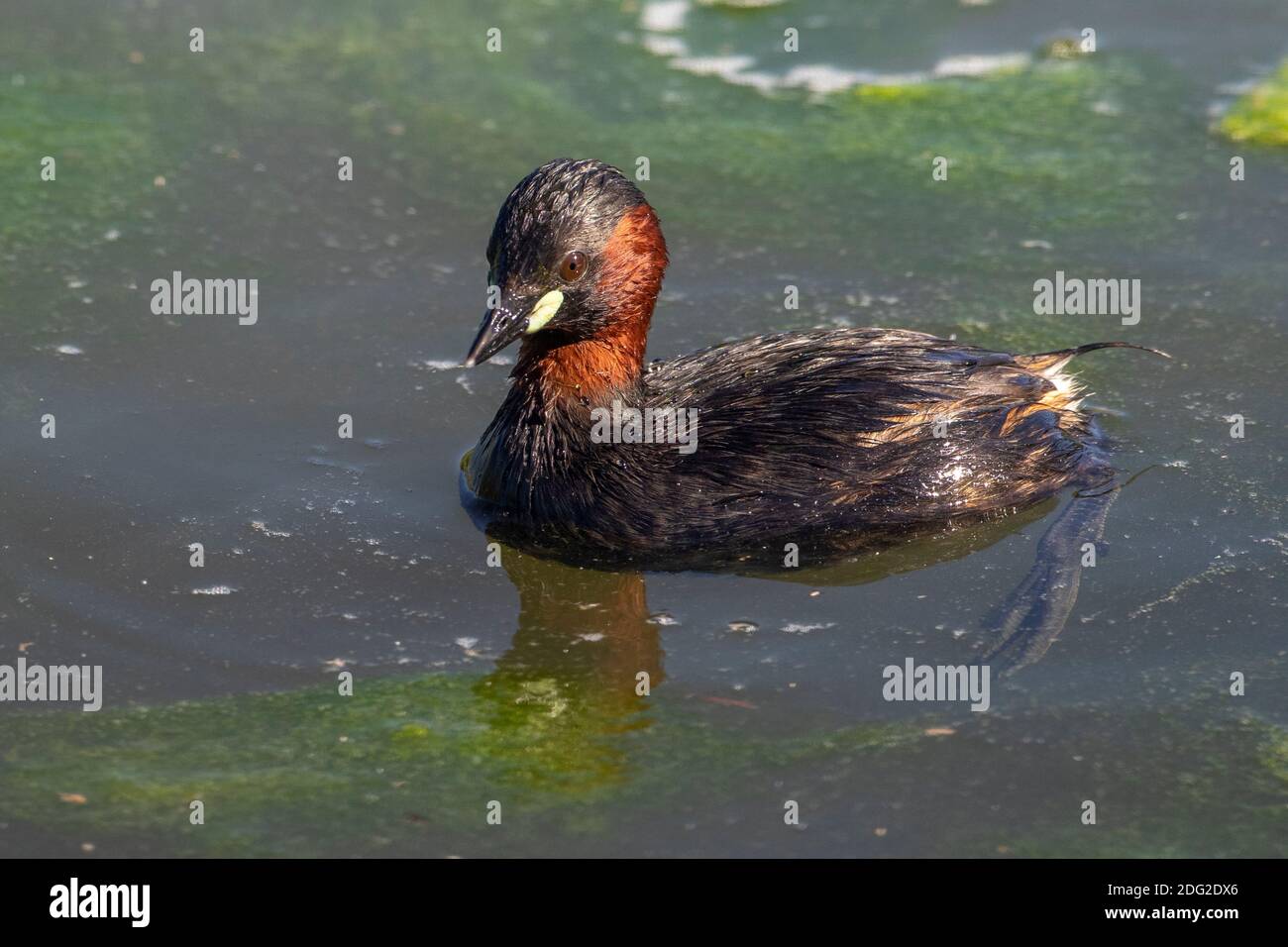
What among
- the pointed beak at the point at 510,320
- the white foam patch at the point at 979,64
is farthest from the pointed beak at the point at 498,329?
the white foam patch at the point at 979,64

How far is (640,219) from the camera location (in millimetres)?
6926

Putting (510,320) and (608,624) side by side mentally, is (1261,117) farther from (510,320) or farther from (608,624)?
(608,624)

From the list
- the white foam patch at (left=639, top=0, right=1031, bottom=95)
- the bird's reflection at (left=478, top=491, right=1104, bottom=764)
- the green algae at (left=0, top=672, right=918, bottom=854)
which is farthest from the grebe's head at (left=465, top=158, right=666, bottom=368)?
the white foam patch at (left=639, top=0, right=1031, bottom=95)

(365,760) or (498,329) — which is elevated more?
(498,329)

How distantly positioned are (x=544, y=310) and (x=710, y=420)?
0.77 metres

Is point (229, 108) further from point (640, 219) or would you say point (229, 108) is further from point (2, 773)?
point (2, 773)

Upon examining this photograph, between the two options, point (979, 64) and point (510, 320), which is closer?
point (510, 320)

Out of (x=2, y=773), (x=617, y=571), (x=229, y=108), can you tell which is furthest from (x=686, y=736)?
(x=229, y=108)

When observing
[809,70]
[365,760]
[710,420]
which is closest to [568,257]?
[710,420]

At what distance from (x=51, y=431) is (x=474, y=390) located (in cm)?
183

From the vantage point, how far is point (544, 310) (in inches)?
266

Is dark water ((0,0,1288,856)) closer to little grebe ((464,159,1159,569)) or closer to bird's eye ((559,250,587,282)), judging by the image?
little grebe ((464,159,1159,569))

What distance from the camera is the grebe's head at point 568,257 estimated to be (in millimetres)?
6680

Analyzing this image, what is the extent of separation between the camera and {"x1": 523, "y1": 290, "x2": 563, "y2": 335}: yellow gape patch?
6.74 m
